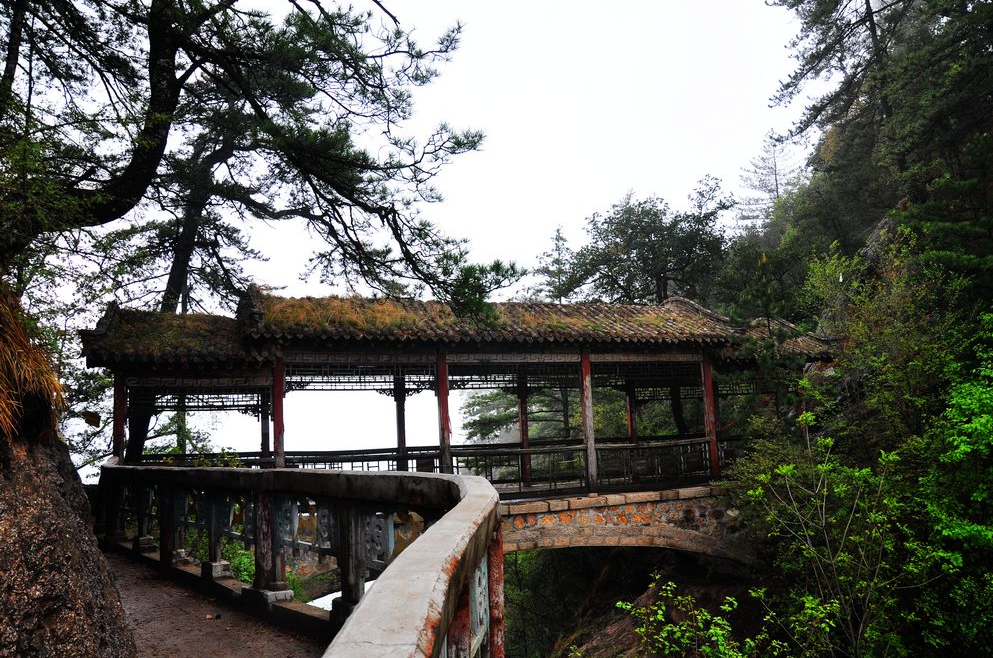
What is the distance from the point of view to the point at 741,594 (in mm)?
11766

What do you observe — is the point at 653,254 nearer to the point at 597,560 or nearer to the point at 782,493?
the point at 597,560

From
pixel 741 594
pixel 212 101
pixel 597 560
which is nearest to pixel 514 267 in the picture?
pixel 212 101

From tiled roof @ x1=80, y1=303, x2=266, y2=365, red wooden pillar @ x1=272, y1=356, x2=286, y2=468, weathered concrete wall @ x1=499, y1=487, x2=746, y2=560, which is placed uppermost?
tiled roof @ x1=80, y1=303, x2=266, y2=365

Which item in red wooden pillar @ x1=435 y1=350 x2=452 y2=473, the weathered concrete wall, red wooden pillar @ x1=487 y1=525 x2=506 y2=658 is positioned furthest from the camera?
red wooden pillar @ x1=435 y1=350 x2=452 y2=473

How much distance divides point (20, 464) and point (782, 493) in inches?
396

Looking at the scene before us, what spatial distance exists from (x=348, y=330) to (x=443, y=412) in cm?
204

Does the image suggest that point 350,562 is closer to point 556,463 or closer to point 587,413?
point 587,413

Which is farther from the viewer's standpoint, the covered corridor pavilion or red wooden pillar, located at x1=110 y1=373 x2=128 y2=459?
the covered corridor pavilion

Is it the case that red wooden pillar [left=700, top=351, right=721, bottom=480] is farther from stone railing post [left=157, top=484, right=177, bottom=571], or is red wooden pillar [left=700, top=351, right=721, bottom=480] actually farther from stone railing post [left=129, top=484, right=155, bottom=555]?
stone railing post [left=157, top=484, right=177, bottom=571]

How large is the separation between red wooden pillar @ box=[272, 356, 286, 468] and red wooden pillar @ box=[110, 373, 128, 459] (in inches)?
78.9

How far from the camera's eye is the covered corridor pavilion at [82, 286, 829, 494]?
9727mm

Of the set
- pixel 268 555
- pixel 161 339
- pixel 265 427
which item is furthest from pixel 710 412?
pixel 268 555

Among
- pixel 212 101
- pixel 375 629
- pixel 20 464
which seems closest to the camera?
pixel 375 629

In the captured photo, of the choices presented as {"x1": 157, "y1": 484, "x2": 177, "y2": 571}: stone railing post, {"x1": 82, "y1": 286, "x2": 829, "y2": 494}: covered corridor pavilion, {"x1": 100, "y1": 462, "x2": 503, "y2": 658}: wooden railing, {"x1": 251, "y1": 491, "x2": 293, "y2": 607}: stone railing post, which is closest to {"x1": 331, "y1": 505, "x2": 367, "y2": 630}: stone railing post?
{"x1": 100, "y1": 462, "x2": 503, "y2": 658}: wooden railing
